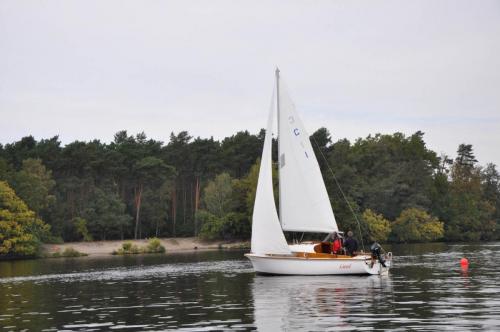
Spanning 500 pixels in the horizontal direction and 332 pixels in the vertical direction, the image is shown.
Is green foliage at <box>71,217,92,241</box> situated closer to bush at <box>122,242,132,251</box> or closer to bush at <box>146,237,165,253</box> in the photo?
bush at <box>122,242,132,251</box>

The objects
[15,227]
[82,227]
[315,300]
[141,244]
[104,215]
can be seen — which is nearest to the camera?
[315,300]

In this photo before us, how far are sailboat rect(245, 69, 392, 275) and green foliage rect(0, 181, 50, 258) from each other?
168 ft

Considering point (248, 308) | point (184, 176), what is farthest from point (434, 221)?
point (248, 308)

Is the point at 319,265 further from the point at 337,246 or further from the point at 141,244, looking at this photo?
the point at 141,244

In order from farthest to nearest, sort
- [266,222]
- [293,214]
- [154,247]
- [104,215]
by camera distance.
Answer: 1. [104,215]
2. [154,247]
3. [293,214]
4. [266,222]

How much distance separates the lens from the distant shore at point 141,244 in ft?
309

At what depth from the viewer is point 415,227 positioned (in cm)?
11306

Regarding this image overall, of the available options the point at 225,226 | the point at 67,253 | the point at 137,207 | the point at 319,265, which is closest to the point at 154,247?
the point at 67,253

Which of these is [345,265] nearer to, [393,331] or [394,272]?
[394,272]

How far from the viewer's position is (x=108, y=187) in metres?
112

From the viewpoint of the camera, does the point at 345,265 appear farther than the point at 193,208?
No

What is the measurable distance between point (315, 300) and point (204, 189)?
9097 cm

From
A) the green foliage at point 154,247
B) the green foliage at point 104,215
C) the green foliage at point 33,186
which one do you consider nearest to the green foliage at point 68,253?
the green foliage at point 33,186

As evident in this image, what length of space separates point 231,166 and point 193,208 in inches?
423
